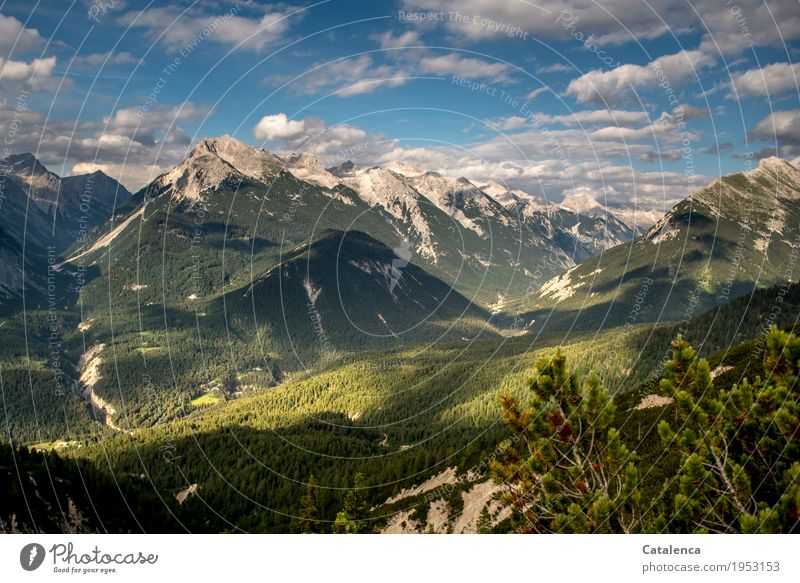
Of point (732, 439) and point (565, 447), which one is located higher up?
point (565, 447)

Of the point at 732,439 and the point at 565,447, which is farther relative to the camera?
the point at 565,447

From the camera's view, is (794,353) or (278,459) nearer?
(794,353)

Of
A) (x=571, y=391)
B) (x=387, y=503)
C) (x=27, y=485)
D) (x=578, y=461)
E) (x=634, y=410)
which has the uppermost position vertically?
(x=571, y=391)

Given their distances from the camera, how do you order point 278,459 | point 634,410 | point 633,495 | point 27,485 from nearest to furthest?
point 633,495 → point 27,485 → point 634,410 → point 278,459

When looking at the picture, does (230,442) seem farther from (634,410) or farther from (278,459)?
(634,410)

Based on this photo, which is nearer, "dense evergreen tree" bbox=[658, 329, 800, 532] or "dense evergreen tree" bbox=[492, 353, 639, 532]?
"dense evergreen tree" bbox=[658, 329, 800, 532]

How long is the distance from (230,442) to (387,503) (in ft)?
235

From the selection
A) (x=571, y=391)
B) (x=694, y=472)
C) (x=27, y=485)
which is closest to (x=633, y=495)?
(x=694, y=472)

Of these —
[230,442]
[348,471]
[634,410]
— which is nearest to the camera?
[634,410]

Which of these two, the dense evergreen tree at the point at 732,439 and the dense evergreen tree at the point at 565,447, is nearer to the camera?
the dense evergreen tree at the point at 732,439

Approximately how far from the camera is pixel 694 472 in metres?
15.1
